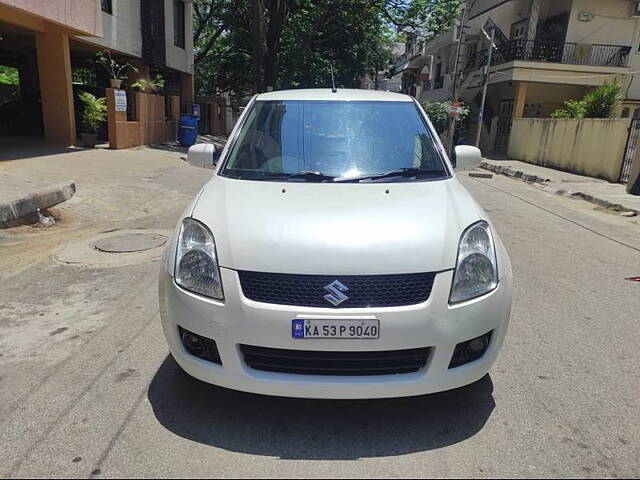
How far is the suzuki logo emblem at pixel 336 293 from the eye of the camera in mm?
2467

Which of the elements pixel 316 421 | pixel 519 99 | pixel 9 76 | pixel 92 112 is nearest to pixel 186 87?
pixel 92 112

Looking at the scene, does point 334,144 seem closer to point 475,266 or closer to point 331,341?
point 475,266

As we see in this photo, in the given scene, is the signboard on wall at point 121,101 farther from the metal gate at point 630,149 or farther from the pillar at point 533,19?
the pillar at point 533,19

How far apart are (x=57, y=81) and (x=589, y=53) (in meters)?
23.2

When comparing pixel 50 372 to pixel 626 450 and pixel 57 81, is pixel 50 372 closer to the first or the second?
pixel 626 450

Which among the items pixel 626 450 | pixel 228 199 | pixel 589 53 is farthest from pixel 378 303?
pixel 589 53

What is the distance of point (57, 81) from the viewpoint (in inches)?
539

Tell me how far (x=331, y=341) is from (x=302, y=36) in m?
26.8

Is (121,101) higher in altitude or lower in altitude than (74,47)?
lower

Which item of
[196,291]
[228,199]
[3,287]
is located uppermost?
[228,199]

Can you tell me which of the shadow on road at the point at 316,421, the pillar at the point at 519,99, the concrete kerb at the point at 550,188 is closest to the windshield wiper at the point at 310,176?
the shadow on road at the point at 316,421

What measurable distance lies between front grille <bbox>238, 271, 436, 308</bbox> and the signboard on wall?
13.8 metres

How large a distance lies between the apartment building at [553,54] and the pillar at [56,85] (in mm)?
18045

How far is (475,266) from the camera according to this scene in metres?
2.70
